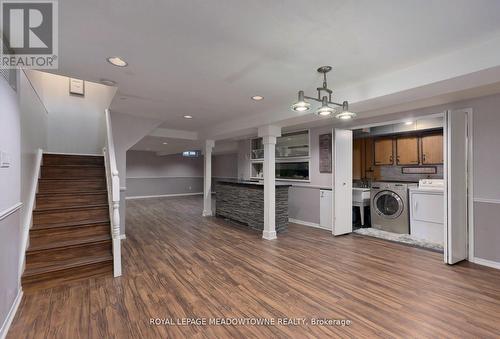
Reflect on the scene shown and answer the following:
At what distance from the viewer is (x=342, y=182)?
477 cm

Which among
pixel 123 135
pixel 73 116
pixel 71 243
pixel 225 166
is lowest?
pixel 71 243

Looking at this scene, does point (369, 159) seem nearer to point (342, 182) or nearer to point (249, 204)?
point (342, 182)

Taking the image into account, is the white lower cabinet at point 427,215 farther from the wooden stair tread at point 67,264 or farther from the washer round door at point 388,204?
the wooden stair tread at point 67,264

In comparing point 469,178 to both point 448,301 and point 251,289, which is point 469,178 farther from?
point 251,289

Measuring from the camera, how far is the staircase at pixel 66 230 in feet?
8.92

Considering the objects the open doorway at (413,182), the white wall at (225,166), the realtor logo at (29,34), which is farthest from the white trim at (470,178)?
the white wall at (225,166)

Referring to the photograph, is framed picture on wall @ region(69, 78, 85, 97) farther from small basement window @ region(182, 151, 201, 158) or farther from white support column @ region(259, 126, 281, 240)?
small basement window @ region(182, 151, 201, 158)

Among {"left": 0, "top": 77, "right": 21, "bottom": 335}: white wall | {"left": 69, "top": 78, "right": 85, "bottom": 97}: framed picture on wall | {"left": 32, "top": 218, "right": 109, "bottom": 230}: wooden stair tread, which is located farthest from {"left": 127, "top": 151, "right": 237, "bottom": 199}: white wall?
{"left": 0, "top": 77, "right": 21, "bottom": 335}: white wall

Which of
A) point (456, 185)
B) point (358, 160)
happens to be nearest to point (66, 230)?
point (456, 185)

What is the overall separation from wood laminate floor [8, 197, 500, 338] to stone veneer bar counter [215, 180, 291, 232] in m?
1.16

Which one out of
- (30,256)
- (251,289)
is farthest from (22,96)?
(251,289)

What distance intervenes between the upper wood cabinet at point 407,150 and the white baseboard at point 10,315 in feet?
21.7

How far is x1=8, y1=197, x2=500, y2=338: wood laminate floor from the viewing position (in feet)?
6.33

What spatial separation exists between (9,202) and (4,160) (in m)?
0.43
